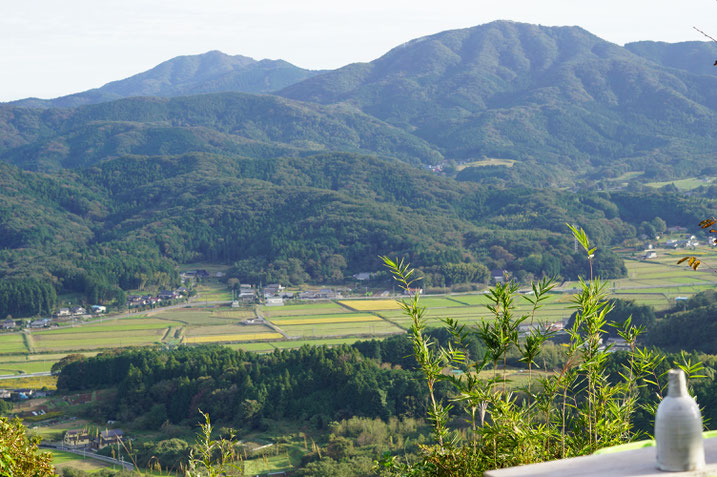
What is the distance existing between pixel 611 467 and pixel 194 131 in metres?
155

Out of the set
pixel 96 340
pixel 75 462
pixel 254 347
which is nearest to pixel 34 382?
pixel 96 340

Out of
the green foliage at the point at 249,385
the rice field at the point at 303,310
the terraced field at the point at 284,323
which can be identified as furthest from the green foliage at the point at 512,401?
the rice field at the point at 303,310

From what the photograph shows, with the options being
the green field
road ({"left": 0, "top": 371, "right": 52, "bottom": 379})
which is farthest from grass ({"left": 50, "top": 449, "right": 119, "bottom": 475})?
the green field

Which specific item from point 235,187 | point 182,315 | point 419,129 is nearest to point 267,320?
point 182,315

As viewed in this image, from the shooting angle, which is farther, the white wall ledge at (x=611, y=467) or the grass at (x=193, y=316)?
the grass at (x=193, y=316)

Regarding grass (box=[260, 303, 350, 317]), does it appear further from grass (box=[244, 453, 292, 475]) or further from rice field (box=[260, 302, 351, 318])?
grass (box=[244, 453, 292, 475])

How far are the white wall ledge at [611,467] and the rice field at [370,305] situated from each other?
51.3 meters

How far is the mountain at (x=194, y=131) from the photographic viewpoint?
5822 inches

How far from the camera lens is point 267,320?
2078 inches

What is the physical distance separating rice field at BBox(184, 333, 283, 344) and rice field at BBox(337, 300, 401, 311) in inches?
414

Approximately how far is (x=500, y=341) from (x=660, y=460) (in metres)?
1.55

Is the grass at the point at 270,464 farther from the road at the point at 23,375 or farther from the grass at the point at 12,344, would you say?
the grass at the point at 12,344

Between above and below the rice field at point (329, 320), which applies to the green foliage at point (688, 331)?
above

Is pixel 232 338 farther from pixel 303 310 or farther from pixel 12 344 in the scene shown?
Result: pixel 12 344
